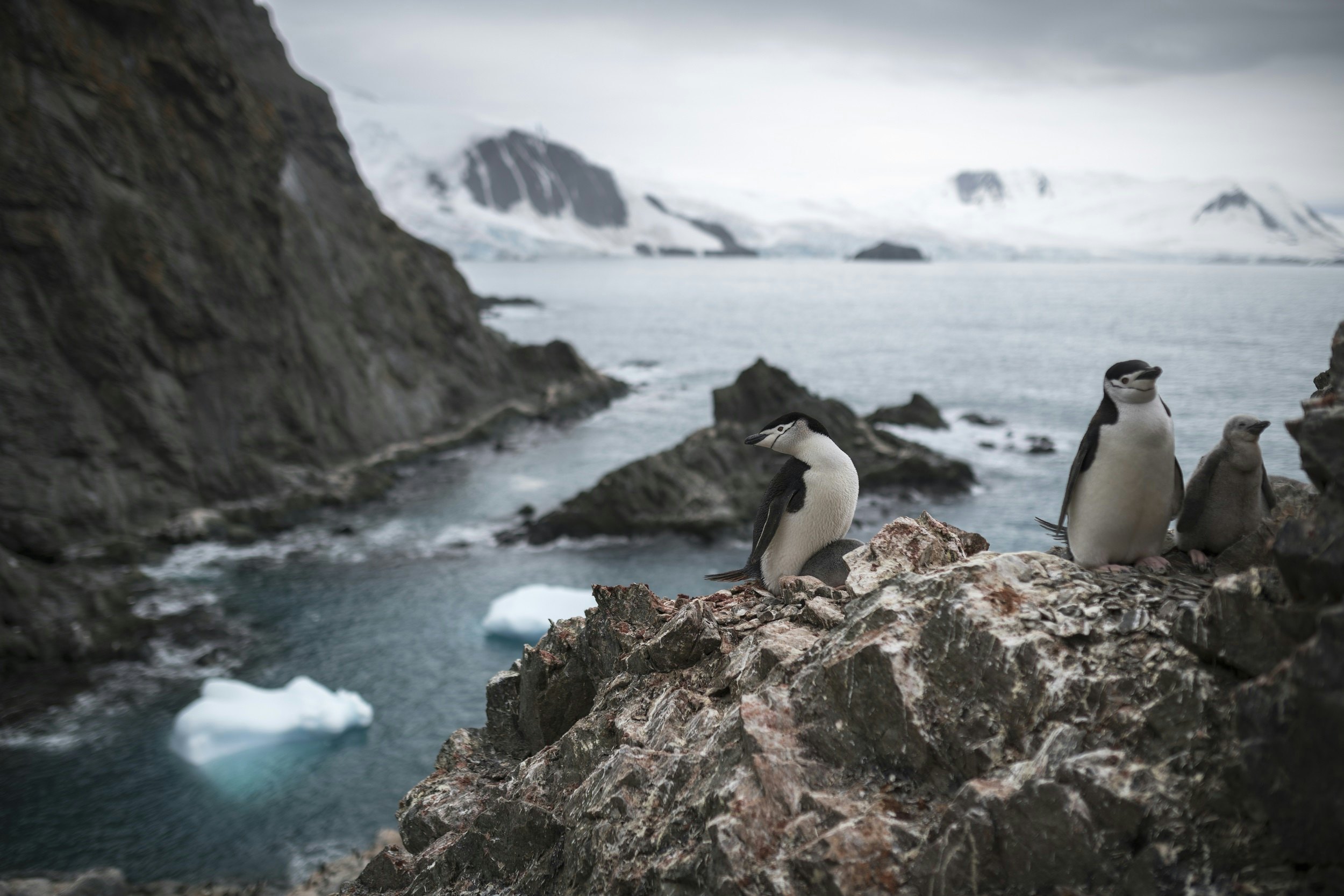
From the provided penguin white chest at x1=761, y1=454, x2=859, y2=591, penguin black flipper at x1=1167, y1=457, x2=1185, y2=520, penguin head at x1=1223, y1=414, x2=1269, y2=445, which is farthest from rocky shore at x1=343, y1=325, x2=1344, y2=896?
penguin white chest at x1=761, y1=454, x2=859, y2=591

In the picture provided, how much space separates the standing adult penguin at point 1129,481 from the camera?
6.33 meters

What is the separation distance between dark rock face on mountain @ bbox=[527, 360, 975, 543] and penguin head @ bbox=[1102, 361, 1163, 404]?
2973 centimetres

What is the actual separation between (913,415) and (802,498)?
44.6m

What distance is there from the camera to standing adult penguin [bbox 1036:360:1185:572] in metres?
6.33

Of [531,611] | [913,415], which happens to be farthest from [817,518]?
[913,415]

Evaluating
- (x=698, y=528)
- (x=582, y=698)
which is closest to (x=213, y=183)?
(x=698, y=528)

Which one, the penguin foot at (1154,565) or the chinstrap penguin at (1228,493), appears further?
the penguin foot at (1154,565)

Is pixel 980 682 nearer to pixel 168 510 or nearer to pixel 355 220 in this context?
pixel 168 510

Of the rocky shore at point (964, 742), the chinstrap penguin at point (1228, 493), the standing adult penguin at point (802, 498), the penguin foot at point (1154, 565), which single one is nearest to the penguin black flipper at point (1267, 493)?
the chinstrap penguin at point (1228, 493)

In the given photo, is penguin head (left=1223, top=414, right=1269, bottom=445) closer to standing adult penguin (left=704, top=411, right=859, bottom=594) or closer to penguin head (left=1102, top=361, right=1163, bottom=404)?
penguin head (left=1102, top=361, right=1163, bottom=404)

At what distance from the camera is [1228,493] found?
243 inches

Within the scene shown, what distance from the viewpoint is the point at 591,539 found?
36656mm

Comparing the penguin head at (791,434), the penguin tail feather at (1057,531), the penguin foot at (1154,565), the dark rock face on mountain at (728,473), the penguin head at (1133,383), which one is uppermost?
the penguin head at (1133,383)

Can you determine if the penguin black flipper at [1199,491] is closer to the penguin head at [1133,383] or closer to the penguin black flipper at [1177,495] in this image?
the penguin black flipper at [1177,495]
